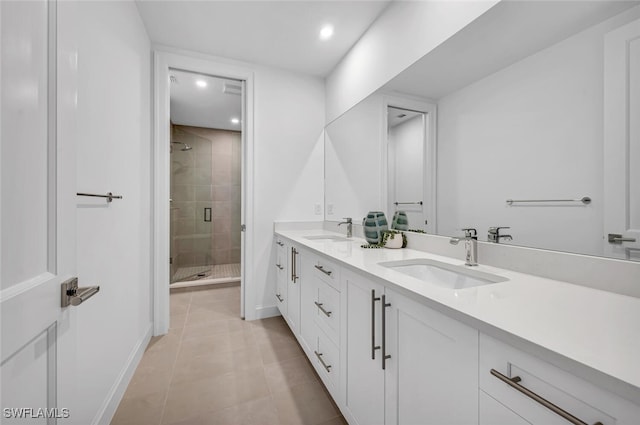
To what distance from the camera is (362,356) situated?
1.10 meters

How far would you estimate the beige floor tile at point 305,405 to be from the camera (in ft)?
4.48

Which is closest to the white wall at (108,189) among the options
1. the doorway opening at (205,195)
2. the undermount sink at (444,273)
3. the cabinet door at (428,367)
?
the cabinet door at (428,367)

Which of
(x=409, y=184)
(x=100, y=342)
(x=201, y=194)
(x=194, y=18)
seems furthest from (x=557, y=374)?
(x=201, y=194)

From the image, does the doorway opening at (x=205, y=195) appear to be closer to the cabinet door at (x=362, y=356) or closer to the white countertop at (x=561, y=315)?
the cabinet door at (x=362, y=356)

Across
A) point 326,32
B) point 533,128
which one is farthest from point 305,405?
point 326,32

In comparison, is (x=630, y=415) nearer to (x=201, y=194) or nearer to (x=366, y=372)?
(x=366, y=372)

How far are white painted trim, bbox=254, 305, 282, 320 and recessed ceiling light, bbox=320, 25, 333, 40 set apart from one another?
246 cm

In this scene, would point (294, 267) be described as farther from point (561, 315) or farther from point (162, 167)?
point (561, 315)

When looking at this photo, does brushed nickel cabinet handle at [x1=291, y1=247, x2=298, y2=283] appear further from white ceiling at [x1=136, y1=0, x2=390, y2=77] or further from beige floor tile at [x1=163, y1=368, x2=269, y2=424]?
white ceiling at [x1=136, y1=0, x2=390, y2=77]

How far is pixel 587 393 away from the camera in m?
0.45

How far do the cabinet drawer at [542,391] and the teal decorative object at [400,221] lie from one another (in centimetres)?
117

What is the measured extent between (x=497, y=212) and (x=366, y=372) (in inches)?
34.6

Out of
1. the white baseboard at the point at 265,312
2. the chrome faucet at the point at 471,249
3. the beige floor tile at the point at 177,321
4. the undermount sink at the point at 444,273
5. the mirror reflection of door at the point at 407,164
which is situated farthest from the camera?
the white baseboard at the point at 265,312

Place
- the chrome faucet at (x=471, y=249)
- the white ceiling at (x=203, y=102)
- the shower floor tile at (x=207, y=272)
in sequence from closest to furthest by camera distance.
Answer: the chrome faucet at (x=471, y=249) → the white ceiling at (x=203, y=102) → the shower floor tile at (x=207, y=272)
